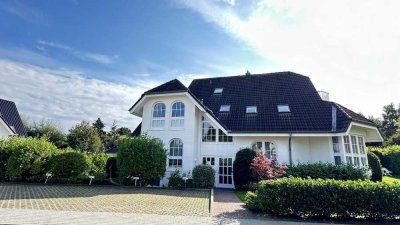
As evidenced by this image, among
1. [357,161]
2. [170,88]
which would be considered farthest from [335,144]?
[170,88]

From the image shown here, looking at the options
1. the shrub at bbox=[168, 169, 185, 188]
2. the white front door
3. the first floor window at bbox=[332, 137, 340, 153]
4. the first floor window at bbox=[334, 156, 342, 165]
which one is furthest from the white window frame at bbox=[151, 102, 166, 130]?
the first floor window at bbox=[334, 156, 342, 165]

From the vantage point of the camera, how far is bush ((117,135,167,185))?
15.2m

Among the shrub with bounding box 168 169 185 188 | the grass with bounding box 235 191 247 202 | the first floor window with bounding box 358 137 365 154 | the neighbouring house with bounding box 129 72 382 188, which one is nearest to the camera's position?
the grass with bounding box 235 191 247 202

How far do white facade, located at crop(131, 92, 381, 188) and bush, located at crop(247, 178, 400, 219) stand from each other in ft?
25.0

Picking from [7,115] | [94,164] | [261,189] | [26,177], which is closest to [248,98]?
[261,189]

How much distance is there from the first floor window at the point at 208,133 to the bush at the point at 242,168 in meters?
2.89

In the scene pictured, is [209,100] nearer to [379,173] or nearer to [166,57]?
[166,57]

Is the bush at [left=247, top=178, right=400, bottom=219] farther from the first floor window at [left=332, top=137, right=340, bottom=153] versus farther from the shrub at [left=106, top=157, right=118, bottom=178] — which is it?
the shrub at [left=106, top=157, right=118, bottom=178]

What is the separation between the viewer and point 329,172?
14.0 m

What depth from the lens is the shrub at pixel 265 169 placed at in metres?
14.0

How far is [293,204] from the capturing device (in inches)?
328

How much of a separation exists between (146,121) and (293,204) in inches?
539

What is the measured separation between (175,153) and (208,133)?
9.64ft

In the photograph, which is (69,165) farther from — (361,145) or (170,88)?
(361,145)
